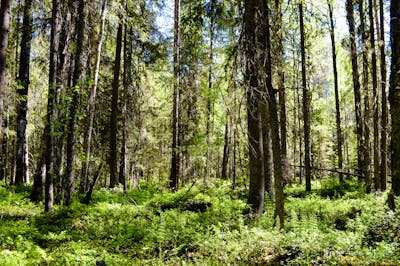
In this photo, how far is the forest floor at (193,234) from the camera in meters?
5.23

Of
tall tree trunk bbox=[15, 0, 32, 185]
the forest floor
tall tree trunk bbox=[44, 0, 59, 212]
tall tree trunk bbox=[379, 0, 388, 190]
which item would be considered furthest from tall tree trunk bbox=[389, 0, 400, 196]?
tall tree trunk bbox=[15, 0, 32, 185]

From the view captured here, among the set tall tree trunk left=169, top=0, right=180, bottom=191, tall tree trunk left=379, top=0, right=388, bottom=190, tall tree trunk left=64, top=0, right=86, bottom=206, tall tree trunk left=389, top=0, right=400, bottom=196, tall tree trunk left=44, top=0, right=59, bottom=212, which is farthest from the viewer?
tall tree trunk left=169, top=0, right=180, bottom=191

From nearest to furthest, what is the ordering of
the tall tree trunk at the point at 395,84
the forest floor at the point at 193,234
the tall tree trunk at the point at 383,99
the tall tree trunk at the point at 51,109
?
the forest floor at the point at 193,234, the tall tree trunk at the point at 395,84, the tall tree trunk at the point at 51,109, the tall tree trunk at the point at 383,99

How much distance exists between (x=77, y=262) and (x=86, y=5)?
7567 millimetres

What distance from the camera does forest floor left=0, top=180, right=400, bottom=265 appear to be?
5.23 metres

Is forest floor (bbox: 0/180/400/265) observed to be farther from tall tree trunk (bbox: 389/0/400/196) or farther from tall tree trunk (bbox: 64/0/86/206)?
tall tree trunk (bbox: 389/0/400/196)

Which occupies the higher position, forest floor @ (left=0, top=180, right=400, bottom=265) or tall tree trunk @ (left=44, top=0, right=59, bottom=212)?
tall tree trunk @ (left=44, top=0, right=59, bottom=212)

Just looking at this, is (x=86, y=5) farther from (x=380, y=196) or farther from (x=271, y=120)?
(x=380, y=196)

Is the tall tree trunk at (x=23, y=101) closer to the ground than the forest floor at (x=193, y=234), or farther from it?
farther from it

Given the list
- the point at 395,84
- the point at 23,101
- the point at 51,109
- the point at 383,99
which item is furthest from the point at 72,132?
the point at 383,99

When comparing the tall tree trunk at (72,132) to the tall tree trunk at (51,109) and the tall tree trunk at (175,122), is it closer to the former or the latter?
the tall tree trunk at (51,109)

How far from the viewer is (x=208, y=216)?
9.03m

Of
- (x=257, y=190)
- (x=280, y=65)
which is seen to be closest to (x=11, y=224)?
(x=257, y=190)

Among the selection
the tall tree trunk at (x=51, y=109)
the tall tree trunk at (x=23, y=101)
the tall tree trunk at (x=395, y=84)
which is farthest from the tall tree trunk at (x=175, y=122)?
the tall tree trunk at (x=395, y=84)
